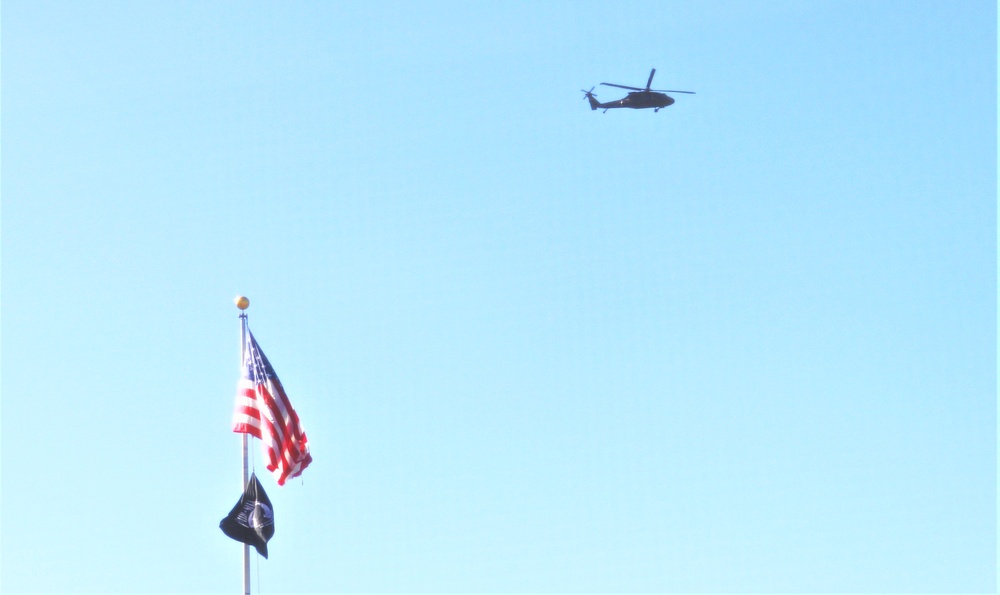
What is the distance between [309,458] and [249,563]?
2.83 meters

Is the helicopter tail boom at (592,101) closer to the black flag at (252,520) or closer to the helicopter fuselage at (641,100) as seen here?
the helicopter fuselage at (641,100)

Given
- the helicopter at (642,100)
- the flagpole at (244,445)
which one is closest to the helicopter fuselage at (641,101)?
the helicopter at (642,100)

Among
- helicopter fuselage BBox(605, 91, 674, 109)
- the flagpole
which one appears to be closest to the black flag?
the flagpole

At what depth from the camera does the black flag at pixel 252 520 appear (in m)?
30.8

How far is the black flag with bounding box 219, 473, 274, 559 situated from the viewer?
30750mm

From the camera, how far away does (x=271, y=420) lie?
31953 mm

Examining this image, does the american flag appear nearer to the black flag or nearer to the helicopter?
the black flag

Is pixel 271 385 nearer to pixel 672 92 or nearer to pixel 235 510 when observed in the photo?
pixel 235 510

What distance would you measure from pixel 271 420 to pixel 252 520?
2258 millimetres

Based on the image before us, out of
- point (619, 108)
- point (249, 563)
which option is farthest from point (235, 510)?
point (619, 108)

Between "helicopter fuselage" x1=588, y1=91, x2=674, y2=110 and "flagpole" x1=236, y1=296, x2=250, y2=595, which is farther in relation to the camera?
"helicopter fuselage" x1=588, y1=91, x2=674, y2=110

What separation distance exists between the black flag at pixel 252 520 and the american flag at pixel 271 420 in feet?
2.71

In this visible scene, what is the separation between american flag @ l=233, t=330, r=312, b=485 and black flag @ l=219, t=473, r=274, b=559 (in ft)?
2.71

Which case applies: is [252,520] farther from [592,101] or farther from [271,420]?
[592,101]
